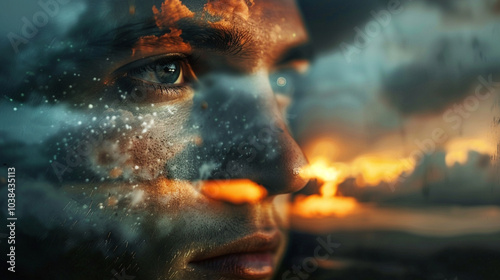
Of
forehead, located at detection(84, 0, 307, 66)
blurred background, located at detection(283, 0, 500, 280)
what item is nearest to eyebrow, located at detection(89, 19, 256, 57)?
forehead, located at detection(84, 0, 307, 66)

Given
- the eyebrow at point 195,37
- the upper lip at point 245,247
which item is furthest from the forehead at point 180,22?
the upper lip at point 245,247

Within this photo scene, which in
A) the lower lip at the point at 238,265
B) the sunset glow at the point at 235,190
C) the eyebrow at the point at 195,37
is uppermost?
the eyebrow at the point at 195,37

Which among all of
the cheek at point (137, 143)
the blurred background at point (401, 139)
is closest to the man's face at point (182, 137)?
the cheek at point (137, 143)

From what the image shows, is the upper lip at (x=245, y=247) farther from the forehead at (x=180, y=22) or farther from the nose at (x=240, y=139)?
the forehead at (x=180, y=22)

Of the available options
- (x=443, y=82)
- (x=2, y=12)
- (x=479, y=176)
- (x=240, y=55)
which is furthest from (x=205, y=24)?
(x=479, y=176)

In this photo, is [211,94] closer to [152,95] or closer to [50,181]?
[152,95]

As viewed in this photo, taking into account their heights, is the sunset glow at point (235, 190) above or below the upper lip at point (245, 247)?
above

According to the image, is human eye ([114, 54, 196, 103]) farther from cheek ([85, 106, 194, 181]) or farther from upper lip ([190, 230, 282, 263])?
upper lip ([190, 230, 282, 263])
